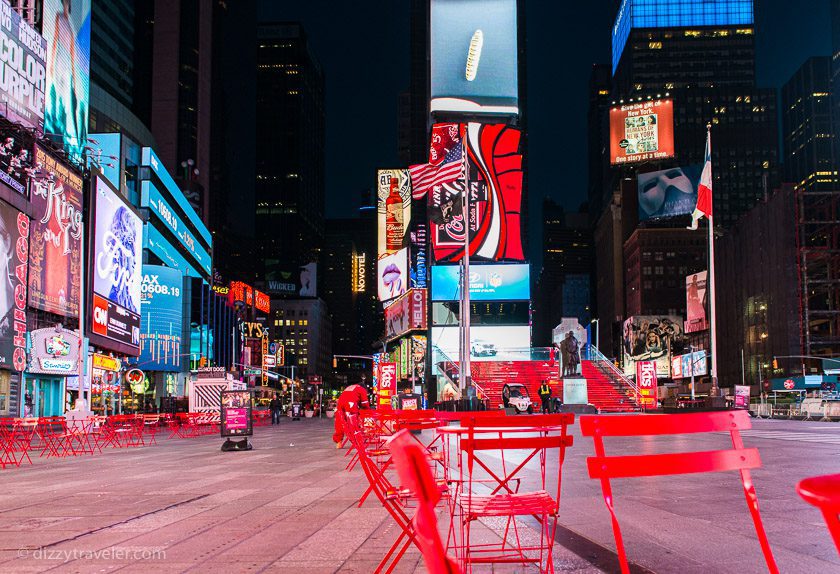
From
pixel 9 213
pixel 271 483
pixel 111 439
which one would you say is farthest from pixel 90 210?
pixel 271 483

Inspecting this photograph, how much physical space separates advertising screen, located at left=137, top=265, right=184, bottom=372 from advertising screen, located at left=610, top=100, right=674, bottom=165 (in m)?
56.4

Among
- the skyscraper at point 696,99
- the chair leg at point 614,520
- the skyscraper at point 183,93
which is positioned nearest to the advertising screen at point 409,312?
the skyscraper at point 183,93

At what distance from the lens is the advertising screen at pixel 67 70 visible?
44312 millimetres

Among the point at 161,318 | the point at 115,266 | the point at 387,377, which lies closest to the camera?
the point at 387,377

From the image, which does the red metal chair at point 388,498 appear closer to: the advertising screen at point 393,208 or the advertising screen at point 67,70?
the advertising screen at point 67,70

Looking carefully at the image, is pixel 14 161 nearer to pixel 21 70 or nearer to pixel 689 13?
pixel 21 70

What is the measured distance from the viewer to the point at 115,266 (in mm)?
52031

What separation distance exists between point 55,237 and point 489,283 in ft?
118

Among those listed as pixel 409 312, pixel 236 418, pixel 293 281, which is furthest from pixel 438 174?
pixel 293 281

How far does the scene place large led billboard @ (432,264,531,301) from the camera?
67.6 m

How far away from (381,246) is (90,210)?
2211 inches

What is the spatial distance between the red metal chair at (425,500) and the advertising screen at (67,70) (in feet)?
156

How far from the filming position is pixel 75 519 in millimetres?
8211

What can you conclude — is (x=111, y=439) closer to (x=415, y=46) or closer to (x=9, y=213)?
(x=9, y=213)
